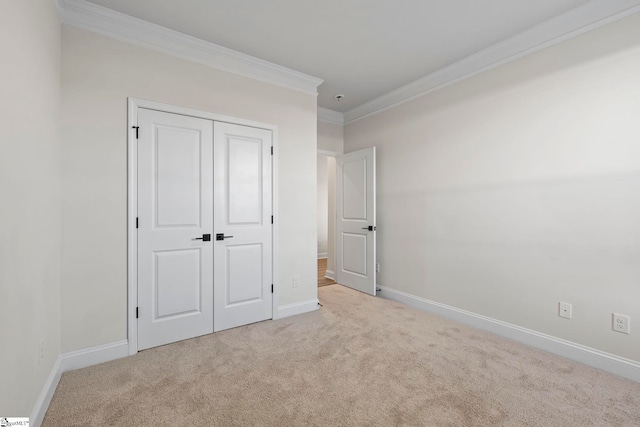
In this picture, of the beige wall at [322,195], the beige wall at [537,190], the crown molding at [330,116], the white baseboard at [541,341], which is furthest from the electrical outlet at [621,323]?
the beige wall at [322,195]

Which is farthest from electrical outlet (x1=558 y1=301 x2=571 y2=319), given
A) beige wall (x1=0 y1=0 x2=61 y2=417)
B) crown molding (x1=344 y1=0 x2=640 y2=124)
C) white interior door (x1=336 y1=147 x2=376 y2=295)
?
beige wall (x1=0 y1=0 x2=61 y2=417)

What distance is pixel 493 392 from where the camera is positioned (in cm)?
191

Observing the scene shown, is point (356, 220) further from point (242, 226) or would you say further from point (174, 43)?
point (174, 43)

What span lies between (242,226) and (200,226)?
1.38 feet

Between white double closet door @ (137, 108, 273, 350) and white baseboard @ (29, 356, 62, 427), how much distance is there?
0.53 m

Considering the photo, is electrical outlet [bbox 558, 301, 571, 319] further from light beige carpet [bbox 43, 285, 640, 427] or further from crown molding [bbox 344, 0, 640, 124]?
crown molding [bbox 344, 0, 640, 124]

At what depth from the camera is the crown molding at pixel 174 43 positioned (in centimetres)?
222

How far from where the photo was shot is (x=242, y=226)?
3.02 metres

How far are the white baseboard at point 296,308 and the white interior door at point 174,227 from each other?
29.4 inches

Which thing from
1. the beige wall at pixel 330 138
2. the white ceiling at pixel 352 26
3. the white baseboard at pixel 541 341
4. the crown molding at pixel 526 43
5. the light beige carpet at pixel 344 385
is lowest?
the light beige carpet at pixel 344 385

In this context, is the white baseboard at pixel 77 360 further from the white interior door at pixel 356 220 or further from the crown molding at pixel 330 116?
the crown molding at pixel 330 116

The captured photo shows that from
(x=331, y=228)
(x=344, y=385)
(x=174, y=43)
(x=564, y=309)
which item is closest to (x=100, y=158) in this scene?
(x=174, y=43)

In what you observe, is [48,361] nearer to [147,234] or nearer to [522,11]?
[147,234]

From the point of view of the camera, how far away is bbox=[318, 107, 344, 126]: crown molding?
452 centimetres
